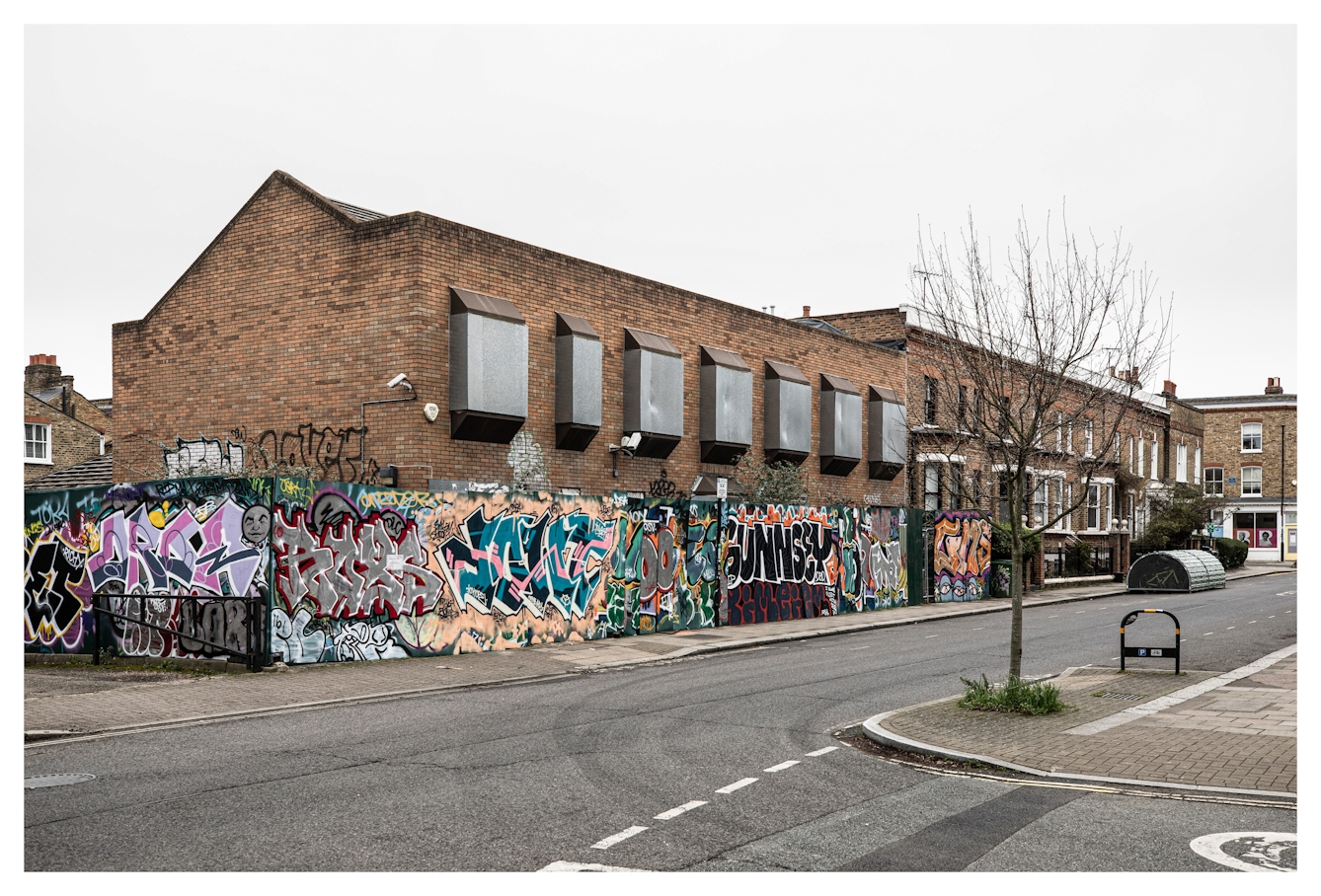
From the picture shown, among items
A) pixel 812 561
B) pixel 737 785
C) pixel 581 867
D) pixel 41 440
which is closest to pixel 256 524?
pixel 737 785

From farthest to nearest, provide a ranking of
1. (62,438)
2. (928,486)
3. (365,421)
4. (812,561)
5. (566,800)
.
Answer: (62,438) < (928,486) < (812,561) < (365,421) < (566,800)

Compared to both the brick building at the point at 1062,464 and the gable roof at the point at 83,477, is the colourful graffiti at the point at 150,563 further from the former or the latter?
the brick building at the point at 1062,464

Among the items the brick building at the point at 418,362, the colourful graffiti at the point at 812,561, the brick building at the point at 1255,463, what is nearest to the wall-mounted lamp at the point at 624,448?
the brick building at the point at 418,362

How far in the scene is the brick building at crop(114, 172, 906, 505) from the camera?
20750 mm

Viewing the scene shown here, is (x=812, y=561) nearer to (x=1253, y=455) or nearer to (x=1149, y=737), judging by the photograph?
(x=1149, y=737)

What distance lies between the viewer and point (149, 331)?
2511 centimetres

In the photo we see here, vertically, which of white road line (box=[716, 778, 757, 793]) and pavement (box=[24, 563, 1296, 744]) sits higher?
white road line (box=[716, 778, 757, 793])

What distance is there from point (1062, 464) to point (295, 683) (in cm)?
2989

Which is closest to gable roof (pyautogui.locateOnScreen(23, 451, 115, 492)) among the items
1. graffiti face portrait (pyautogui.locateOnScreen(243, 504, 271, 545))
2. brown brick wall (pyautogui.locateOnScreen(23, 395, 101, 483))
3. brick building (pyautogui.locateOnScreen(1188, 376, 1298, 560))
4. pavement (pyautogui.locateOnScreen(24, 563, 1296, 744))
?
brown brick wall (pyautogui.locateOnScreen(23, 395, 101, 483))

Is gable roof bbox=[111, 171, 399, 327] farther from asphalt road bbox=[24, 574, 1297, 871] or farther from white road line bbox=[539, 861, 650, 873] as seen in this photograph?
white road line bbox=[539, 861, 650, 873]

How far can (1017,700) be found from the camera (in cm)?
1162

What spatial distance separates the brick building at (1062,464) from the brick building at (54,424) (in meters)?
27.0

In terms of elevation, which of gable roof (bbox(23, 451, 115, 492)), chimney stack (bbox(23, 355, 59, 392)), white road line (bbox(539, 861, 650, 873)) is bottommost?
white road line (bbox(539, 861, 650, 873))

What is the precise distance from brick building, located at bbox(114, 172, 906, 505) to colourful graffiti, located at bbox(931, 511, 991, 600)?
800cm
